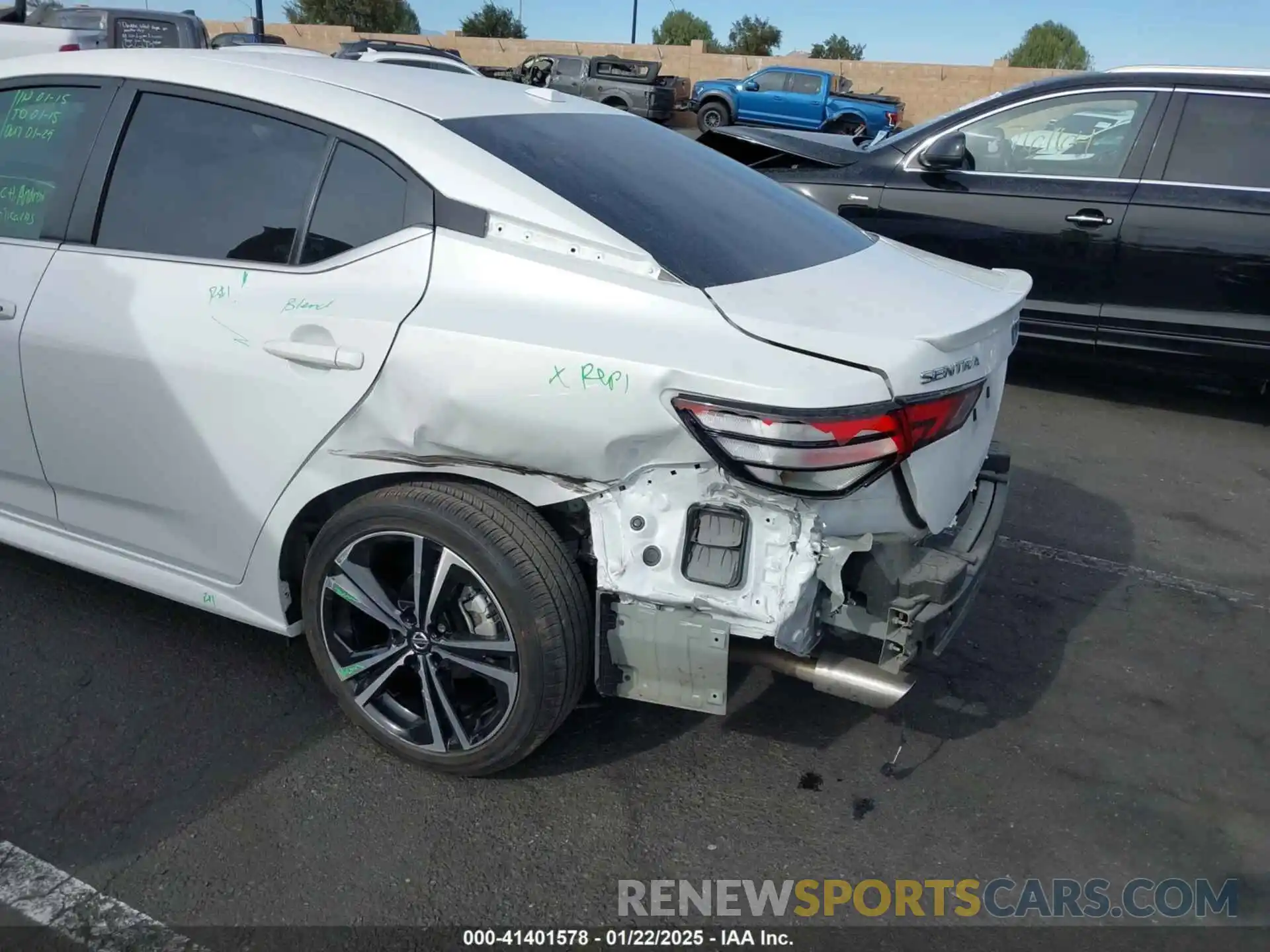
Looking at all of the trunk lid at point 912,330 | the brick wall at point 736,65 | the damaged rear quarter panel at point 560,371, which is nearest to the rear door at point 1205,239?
the trunk lid at point 912,330

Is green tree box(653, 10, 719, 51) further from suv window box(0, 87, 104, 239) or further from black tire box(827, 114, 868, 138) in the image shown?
suv window box(0, 87, 104, 239)

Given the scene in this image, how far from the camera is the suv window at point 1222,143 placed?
17.9ft

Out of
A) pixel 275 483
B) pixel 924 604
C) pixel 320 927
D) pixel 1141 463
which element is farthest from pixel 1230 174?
pixel 320 927

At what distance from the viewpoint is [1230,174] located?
5.51 meters

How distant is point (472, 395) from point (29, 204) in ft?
5.69

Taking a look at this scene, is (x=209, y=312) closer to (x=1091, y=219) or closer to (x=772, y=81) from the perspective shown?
(x=1091, y=219)

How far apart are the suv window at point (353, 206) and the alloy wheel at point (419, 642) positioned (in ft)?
2.44

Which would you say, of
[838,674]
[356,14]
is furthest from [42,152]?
[356,14]

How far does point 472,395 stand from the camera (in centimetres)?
240

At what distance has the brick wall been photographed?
34.9 meters

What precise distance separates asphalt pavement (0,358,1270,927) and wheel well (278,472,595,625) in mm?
460

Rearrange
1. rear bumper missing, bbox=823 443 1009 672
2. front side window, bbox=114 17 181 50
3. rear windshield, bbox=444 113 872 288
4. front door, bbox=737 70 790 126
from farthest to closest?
front door, bbox=737 70 790 126 → front side window, bbox=114 17 181 50 → rear windshield, bbox=444 113 872 288 → rear bumper missing, bbox=823 443 1009 672

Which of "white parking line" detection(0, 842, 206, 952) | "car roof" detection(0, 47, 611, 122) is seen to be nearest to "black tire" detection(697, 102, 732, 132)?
"car roof" detection(0, 47, 611, 122)

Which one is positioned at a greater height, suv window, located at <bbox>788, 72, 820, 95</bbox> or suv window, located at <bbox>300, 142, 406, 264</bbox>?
suv window, located at <bbox>300, 142, 406, 264</bbox>
